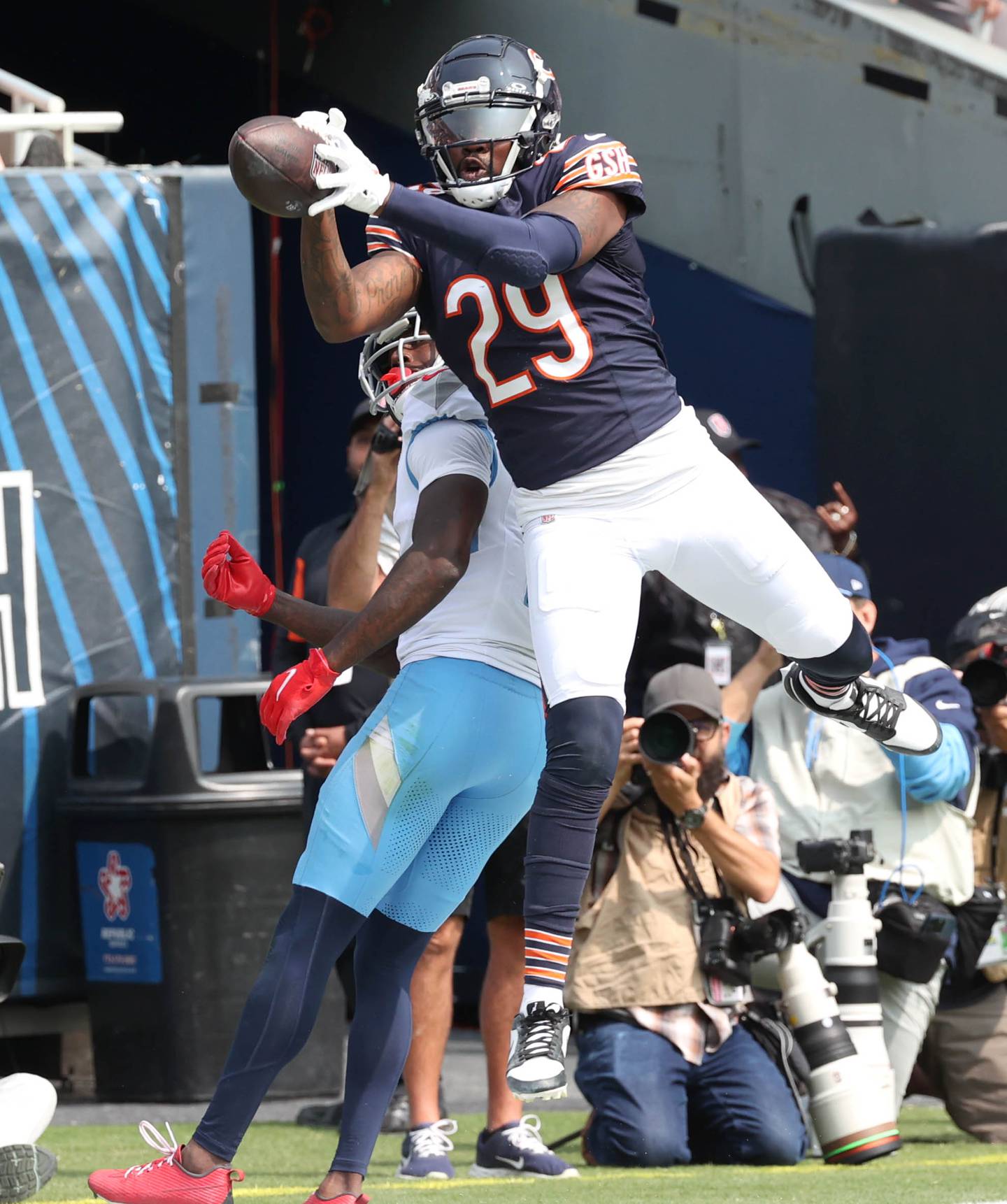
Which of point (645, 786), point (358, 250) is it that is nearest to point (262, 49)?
point (358, 250)

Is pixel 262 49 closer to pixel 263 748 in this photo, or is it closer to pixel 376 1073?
pixel 263 748

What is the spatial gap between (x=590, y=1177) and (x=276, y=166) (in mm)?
2669

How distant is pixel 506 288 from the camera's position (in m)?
3.63

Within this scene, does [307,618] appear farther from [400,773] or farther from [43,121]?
[43,121]

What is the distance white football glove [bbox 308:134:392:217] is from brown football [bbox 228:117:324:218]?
2 cm

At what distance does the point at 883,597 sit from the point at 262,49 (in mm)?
3919

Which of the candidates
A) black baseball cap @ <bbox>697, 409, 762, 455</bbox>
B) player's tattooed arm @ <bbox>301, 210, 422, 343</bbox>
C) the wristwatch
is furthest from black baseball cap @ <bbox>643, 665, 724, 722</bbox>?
player's tattooed arm @ <bbox>301, 210, 422, 343</bbox>

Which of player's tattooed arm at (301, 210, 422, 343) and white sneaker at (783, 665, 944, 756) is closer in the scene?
player's tattooed arm at (301, 210, 422, 343)

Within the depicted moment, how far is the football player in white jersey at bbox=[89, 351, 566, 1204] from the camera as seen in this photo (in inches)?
141

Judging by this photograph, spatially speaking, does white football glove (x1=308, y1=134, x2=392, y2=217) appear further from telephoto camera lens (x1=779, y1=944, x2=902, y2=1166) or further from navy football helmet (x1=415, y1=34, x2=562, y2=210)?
telephoto camera lens (x1=779, y1=944, x2=902, y2=1166)

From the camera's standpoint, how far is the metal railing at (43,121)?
6918 millimetres

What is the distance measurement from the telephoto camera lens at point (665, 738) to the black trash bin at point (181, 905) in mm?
1734

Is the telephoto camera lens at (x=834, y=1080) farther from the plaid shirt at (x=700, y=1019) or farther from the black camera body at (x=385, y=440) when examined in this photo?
the black camera body at (x=385, y=440)

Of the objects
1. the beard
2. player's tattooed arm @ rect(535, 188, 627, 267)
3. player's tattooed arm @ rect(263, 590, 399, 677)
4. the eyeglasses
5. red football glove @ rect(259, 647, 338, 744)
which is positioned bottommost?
the beard
